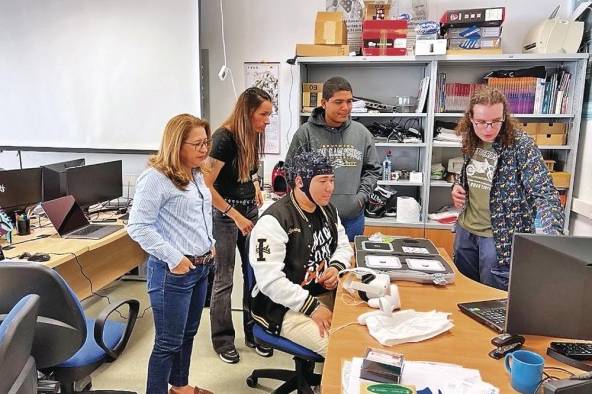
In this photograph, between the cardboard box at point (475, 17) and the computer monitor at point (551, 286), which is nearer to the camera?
the computer monitor at point (551, 286)

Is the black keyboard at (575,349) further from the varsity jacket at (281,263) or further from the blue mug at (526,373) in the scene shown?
the varsity jacket at (281,263)

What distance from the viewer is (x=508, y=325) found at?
1327 mm

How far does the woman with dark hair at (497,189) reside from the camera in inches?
76.1

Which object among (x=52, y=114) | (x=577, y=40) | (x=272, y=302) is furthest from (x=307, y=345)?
(x=52, y=114)

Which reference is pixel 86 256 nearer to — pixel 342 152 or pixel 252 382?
pixel 252 382

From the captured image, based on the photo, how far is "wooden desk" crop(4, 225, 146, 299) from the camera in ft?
7.99

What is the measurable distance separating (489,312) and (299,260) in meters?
0.75

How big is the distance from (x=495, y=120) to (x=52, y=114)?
3.67 meters

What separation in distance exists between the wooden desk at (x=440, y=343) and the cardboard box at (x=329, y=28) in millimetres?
2317

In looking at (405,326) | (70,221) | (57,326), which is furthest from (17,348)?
(70,221)

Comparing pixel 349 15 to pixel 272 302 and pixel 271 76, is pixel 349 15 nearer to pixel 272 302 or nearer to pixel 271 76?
pixel 271 76

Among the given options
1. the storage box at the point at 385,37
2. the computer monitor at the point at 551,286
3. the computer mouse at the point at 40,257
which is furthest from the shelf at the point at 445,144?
the computer mouse at the point at 40,257

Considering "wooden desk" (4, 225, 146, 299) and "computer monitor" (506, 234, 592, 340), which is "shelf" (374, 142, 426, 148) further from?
"computer monitor" (506, 234, 592, 340)

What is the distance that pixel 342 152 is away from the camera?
2.59 metres
